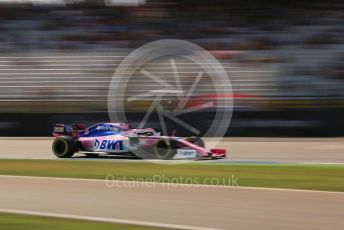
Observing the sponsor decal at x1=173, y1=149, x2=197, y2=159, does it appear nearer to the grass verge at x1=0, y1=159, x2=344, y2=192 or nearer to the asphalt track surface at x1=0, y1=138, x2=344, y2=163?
the grass verge at x1=0, y1=159, x2=344, y2=192

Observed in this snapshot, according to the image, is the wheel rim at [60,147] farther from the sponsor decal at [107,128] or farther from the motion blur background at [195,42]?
the motion blur background at [195,42]

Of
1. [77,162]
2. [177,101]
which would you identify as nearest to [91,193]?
[77,162]

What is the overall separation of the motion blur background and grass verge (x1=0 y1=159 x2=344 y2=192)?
5808 mm

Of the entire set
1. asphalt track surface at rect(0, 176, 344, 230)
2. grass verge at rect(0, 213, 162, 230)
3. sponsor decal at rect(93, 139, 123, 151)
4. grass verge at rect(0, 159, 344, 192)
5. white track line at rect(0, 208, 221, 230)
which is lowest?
grass verge at rect(0, 213, 162, 230)

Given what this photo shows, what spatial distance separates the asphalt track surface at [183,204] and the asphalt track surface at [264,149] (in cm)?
387

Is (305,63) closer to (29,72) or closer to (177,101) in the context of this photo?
(177,101)

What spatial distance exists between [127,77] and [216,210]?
13.2m

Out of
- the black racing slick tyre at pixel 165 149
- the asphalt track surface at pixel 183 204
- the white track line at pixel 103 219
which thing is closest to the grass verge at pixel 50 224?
the white track line at pixel 103 219

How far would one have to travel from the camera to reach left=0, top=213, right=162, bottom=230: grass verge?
18.1 ft

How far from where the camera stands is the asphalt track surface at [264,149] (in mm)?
11633

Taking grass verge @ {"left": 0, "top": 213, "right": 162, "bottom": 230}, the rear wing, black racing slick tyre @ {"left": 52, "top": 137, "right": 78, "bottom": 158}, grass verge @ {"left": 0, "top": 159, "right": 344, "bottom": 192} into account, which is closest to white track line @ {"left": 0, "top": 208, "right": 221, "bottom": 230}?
grass verge @ {"left": 0, "top": 213, "right": 162, "bottom": 230}
